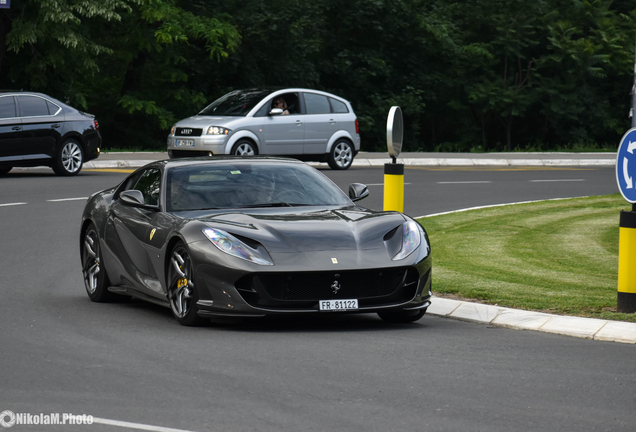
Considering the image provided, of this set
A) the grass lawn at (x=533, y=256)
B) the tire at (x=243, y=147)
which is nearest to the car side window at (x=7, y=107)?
the tire at (x=243, y=147)

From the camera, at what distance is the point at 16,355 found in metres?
7.08

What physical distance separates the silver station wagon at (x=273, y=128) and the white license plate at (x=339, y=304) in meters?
15.7

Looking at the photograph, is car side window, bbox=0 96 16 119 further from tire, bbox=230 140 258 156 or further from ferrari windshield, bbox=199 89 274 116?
ferrari windshield, bbox=199 89 274 116

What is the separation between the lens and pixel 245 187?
921cm

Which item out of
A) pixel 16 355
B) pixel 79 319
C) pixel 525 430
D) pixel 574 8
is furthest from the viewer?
pixel 574 8

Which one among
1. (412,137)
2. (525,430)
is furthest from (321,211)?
(412,137)

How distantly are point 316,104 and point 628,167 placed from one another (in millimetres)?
17750

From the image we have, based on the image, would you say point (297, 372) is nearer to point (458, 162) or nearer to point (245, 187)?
point (245, 187)

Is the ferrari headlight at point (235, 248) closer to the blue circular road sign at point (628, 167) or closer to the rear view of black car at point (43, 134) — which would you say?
the blue circular road sign at point (628, 167)

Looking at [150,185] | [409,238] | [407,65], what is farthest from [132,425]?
[407,65]

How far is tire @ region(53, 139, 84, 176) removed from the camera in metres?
22.5

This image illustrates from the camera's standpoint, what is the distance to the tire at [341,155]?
26250 millimetres

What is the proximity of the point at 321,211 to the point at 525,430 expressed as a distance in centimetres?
391

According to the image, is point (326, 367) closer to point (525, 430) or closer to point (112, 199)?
point (525, 430)
